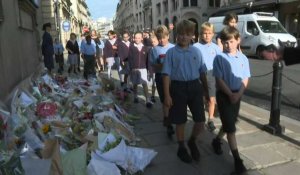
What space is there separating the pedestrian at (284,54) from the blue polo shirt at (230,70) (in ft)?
1.32

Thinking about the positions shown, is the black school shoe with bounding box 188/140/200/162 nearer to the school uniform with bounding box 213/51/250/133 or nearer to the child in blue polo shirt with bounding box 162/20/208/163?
the child in blue polo shirt with bounding box 162/20/208/163

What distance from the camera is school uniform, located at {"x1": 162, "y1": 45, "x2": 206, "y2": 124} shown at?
13.7ft

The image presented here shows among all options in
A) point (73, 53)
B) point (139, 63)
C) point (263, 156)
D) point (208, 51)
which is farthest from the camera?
point (73, 53)

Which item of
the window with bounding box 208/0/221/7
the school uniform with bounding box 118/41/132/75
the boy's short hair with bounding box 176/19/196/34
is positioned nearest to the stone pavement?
the boy's short hair with bounding box 176/19/196/34

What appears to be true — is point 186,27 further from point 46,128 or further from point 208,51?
point 46,128

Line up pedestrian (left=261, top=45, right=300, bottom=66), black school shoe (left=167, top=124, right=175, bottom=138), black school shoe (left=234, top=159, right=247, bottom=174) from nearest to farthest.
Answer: pedestrian (left=261, top=45, right=300, bottom=66) < black school shoe (left=234, top=159, right=247, bottom=174) < black school shoe (left=167, top=124, right=175, bottom=138)

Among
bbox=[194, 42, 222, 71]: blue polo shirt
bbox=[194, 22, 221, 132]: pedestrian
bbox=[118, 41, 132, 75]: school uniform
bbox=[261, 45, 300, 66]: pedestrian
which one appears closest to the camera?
bbox=[261, 45, 300, 66]: pedestrian

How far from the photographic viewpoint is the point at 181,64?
13.7 feet

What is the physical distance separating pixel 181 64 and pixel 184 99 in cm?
40

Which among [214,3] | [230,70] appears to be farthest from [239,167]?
[214,3]

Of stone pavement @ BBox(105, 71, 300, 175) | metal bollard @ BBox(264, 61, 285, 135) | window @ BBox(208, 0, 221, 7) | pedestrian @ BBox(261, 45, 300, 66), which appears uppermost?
window @ BBox(208, 0, 221, 7)

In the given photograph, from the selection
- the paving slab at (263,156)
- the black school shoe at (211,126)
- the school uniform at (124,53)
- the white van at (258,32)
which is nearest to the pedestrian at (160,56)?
the black school shoe at (211,126)

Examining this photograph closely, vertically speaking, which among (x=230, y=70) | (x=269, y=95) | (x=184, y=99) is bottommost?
(x=269, y=95)

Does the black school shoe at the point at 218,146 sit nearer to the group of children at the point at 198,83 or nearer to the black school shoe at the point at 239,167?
the group of children at the point at 198,83
